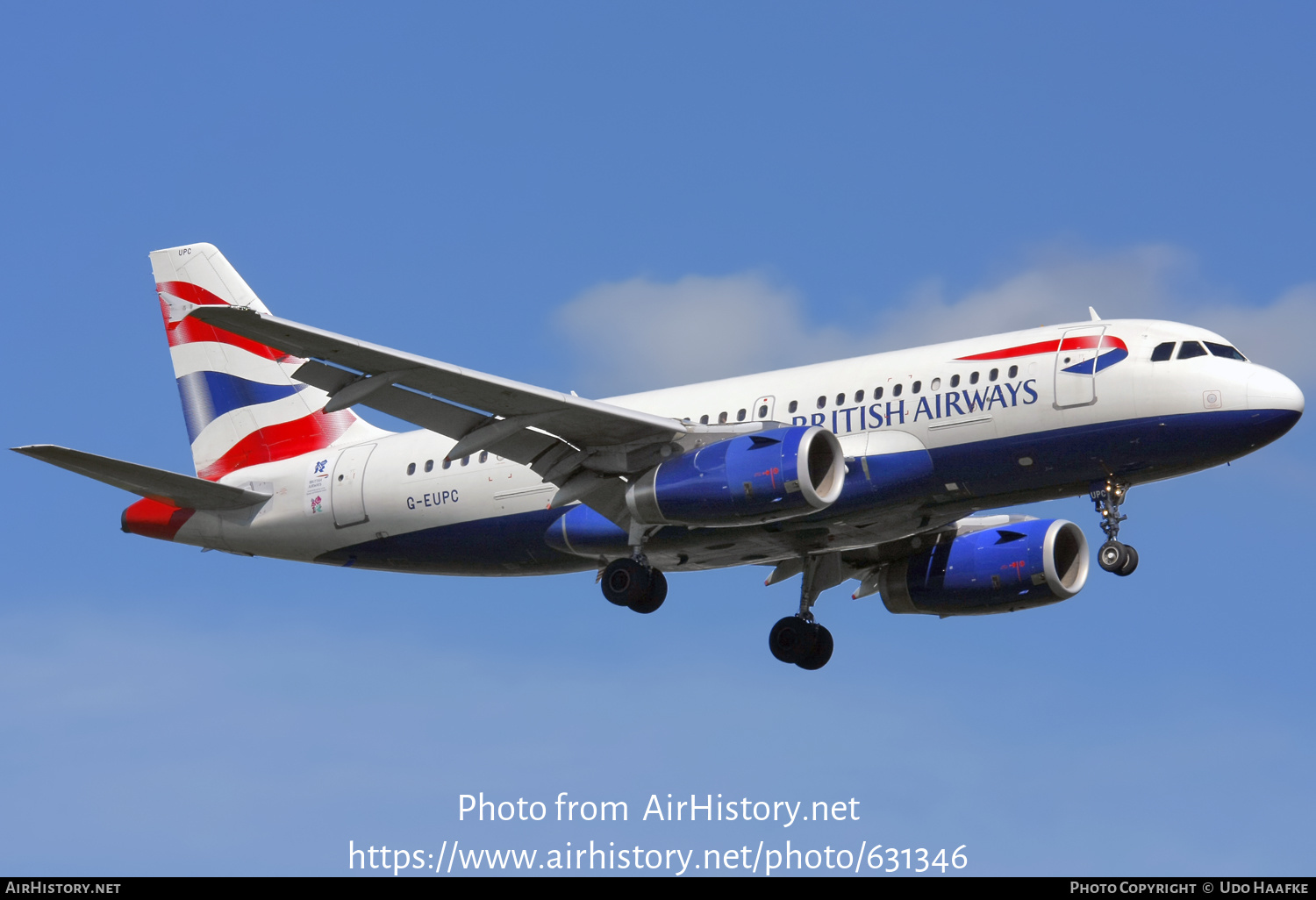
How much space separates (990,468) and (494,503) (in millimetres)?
9595

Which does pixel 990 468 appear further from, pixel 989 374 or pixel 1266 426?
pixel 1266 426

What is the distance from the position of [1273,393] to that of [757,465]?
8443 millimetres

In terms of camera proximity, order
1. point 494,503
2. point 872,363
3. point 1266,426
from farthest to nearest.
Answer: point 494,503 → point 872,363 → point 1266,426

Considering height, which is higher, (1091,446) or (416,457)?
(416,457)

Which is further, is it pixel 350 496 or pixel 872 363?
pixel 350 496

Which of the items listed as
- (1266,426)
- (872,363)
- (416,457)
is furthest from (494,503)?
(1266,426)

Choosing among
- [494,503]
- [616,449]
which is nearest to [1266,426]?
[616,449]

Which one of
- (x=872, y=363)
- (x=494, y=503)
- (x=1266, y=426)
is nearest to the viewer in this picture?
(x=1266, y=426)

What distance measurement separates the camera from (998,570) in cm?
3484

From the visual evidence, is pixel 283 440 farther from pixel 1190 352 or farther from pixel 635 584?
pixel 1190 352

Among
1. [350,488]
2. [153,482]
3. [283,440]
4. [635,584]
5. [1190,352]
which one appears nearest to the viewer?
[1190,352]

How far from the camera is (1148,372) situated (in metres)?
29.5

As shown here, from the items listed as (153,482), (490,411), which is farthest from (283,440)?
(490,411)

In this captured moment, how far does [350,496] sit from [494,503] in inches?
133
